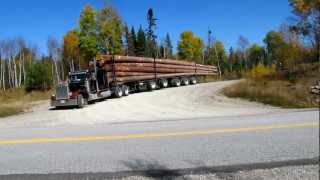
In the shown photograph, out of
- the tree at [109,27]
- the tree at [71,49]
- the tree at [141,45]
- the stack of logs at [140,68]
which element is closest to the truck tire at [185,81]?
the stack of logs at [140,68]

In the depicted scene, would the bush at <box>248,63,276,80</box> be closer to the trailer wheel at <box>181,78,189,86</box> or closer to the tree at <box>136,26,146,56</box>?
the trailer wheel at <box>181,78,189,86</box>

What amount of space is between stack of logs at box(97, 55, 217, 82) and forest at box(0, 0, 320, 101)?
5.93 meters

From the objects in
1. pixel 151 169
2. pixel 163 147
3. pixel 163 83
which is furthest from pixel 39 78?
pixel 151 169

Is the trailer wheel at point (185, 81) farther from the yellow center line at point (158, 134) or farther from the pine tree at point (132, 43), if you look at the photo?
the pine tree at point (132, 43)

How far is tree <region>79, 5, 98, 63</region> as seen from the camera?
59719mm

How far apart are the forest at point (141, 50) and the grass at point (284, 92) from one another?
1436mm

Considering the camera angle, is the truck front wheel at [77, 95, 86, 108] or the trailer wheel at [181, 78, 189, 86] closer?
the truck front wheel at [77, 95, 86, 108]

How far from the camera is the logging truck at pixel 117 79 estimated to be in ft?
92.5

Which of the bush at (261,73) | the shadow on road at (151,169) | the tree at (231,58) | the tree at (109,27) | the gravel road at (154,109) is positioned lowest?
the gravel road at (154,109)

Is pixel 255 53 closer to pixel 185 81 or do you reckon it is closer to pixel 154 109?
pixel 185 81

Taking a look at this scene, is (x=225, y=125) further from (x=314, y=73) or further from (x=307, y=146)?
(x=314, y=73)

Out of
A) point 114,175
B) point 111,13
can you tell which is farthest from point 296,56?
point 114,175

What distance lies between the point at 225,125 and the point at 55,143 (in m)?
3.91

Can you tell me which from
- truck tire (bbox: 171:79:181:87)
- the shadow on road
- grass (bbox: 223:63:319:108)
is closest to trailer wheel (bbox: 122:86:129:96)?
truck tire (bbox: 171:79:181:87)
